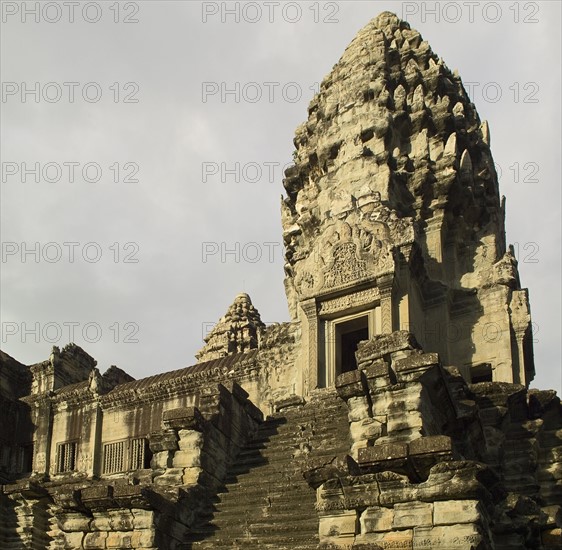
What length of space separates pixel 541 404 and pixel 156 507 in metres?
8.99

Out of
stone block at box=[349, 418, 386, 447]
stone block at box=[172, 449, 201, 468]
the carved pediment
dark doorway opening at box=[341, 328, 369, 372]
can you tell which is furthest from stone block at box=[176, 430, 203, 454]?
dark doorway opening at box=[341, 328, 369, 372]

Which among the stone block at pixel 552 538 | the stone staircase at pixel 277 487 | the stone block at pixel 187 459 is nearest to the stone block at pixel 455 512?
the stone staircase at pixel 277 487

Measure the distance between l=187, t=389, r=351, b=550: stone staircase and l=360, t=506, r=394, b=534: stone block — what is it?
3.65ft

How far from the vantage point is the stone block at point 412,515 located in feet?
38.5

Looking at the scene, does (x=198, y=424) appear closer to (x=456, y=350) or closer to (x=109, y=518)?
(x=109, y=518)

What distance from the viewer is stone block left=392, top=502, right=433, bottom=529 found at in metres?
11.7

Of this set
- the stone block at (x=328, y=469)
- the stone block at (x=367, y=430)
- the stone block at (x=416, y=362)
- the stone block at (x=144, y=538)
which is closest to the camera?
the stone block at (x=328, y=469)

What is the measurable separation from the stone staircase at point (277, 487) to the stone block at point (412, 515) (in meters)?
1.53

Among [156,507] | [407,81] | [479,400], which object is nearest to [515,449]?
[479,400]

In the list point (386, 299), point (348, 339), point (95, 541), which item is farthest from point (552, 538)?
point (348, 339)

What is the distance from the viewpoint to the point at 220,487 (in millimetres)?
16094

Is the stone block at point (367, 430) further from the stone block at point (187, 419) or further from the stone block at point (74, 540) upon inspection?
the stone block at point (74, 540)

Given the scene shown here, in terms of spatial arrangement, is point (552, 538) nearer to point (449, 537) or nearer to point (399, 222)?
point (449, 537)

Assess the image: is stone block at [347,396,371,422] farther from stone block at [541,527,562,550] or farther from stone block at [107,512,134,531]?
stone block at [107,512,134,531]
